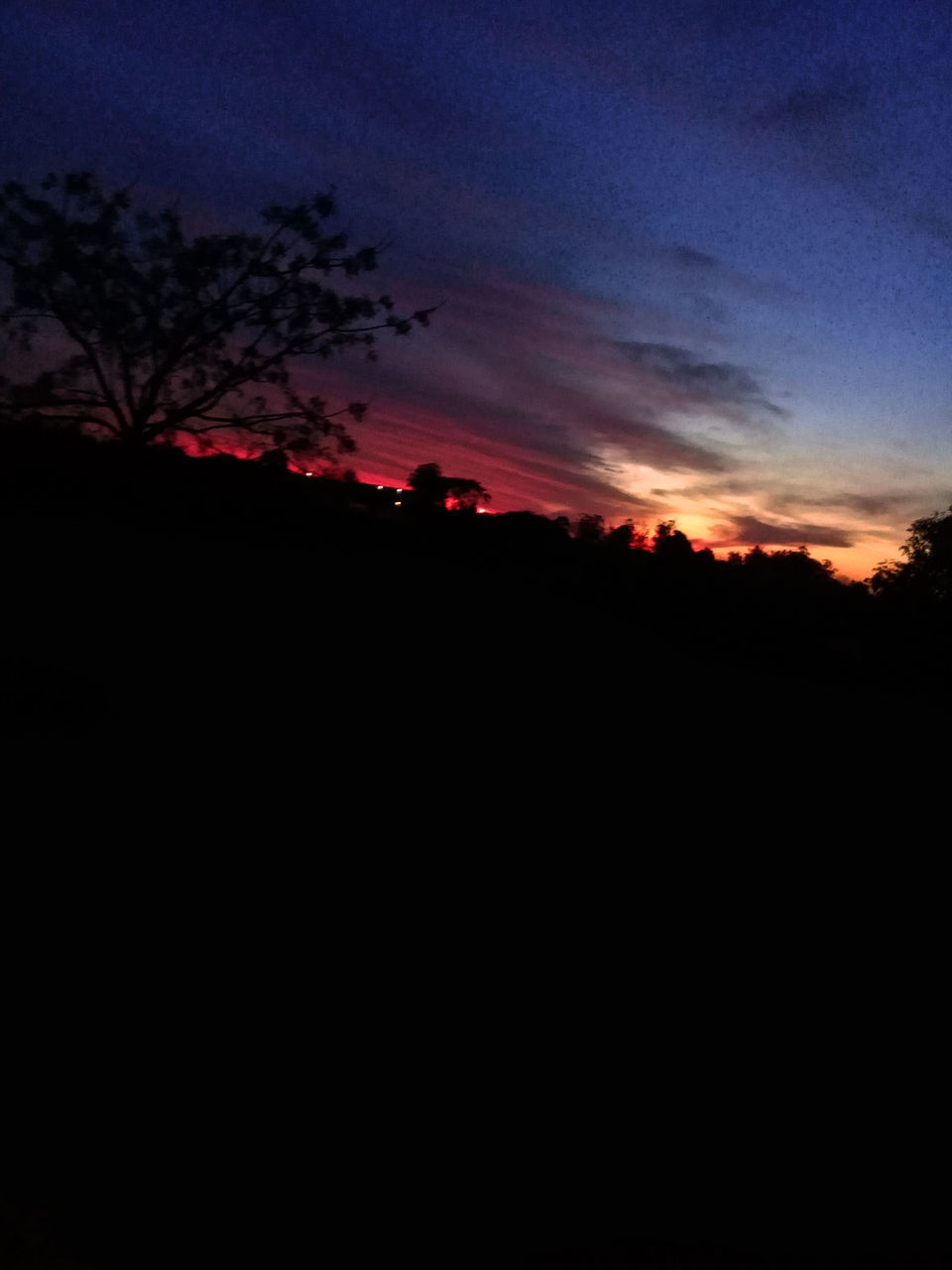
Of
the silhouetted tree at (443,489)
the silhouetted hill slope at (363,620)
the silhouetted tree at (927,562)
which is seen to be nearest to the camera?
the silhouetted hill slope at (363,620)

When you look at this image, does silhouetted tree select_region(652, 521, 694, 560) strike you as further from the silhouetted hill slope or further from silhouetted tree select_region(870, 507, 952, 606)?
silhouetted tree select_region(870, 507, 952, 606)

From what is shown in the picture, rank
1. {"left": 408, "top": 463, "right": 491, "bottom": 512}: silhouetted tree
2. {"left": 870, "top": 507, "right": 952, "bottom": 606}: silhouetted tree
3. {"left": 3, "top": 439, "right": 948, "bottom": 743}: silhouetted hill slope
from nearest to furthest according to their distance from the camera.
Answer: {"left": 3, "top": 439, "right": 948, "bottom": 743}: silhouetted hill slope, {"left": 408, "top": 463, "right": 491, "bottom": 512}: silhouetted tree, {"left": 870, "top": 507, "right": 952, "bottom": 606}: silhouetted tree

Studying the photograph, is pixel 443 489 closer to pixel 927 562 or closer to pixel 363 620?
pixel 363 620

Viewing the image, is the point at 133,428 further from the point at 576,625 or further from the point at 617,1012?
the point at 617,1012

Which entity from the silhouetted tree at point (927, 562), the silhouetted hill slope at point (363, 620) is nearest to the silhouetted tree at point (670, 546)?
the silhouetted hill slope at point (363, 620)

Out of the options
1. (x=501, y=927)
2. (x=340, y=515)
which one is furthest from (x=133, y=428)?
(x=501, y=927)

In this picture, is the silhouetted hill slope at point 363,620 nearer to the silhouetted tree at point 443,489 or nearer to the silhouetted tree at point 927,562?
the silhouetted tree at point 443,489

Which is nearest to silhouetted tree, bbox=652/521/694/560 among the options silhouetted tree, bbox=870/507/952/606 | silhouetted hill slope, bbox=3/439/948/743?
silhouetted hill slope, bbox=3/439/948/743

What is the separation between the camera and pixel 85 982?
458cm

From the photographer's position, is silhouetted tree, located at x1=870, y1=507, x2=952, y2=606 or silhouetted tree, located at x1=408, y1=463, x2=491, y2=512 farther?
silhouetted tree, located at x1=870, y1=507, x2=952, y2=606

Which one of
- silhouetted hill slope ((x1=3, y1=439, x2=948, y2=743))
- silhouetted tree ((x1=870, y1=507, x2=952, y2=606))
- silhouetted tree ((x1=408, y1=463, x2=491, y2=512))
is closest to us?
silhouetted hill slope ((x1=3, y1=439, x2=948, y2=743))

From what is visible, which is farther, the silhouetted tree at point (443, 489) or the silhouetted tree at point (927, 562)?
the silhouetted tree at point (927, 562)

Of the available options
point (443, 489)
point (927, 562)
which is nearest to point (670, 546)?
point (443, 489)

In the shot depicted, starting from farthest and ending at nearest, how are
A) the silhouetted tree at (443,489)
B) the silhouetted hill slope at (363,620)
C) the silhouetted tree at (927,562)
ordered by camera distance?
the silhouetted tree at (927,562)
the silhouetted tree at (443,489)
the silhouetted hill slope at (363,620)
